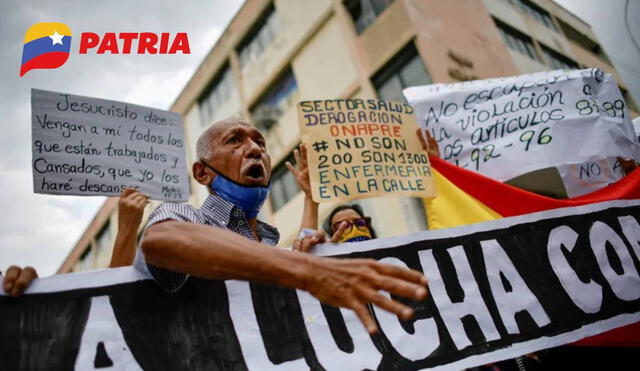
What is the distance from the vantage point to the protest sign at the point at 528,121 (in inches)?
106

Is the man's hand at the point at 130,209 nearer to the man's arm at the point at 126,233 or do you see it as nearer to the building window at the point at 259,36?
the man's arm at the point at 126,233

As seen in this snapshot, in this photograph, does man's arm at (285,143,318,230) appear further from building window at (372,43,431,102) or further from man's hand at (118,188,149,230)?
building window at (372,43,431,102)

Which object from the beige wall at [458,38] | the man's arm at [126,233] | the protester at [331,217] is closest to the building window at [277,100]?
the beige wall at [458,38]

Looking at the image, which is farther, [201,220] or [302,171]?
[302,171]

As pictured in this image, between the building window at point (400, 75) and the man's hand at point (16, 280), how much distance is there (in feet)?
23.1

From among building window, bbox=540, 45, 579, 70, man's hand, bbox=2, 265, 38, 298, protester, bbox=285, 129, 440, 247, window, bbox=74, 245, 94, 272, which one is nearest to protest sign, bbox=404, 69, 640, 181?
protester, bbox=285, 129, 440, 247

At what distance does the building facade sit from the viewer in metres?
7.98

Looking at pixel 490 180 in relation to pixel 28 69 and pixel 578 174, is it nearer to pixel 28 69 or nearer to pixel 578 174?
pixel 578 174

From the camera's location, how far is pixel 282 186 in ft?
36.0

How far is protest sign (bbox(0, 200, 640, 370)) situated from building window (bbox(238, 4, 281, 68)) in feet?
36.4

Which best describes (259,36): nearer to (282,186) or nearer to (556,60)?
(282,186)

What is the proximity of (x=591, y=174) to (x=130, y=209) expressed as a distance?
9.40 ft

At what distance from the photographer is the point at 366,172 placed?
238cm

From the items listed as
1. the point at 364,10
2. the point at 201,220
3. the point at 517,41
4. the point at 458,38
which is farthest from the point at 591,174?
the point at 517,41
